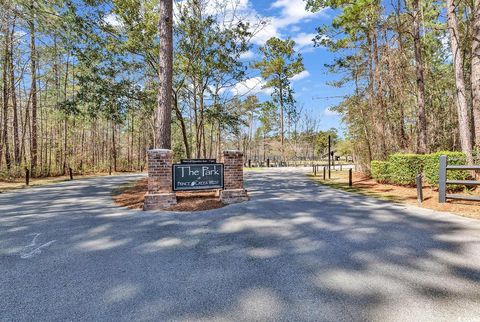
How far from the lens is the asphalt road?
7.57 ft

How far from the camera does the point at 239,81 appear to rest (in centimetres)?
1362

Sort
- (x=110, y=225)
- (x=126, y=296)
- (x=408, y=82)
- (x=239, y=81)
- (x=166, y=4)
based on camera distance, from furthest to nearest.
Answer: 1. (x=239, y=81)
2. (x=408, y=82)
3. (x=166, y=4)
4. (x=110, y=225)
5. (x=126, y=296)

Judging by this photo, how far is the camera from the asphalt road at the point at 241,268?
2307 millimetres

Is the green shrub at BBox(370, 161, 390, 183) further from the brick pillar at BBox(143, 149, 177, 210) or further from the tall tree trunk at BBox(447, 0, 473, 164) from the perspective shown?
the brick pillar at BBox(143, 149, 177, 210)

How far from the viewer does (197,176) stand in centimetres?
695

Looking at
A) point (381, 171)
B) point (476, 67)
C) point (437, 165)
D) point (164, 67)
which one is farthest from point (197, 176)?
point (476, 67)

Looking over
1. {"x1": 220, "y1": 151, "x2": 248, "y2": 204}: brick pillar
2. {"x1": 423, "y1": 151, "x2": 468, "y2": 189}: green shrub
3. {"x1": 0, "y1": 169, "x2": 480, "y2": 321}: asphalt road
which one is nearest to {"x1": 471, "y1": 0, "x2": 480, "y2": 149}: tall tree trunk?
{"x1": 423, "y1": 151, "x2": 468, "y2": 189}: green shrub

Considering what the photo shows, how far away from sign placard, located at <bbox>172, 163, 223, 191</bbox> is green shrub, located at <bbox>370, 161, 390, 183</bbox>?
9069mm

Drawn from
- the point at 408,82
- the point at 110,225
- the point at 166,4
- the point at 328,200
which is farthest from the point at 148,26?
the point at 408,82

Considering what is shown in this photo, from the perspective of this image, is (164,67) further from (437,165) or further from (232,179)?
(437,165)

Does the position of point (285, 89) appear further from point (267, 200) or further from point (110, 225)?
point (110, 225)

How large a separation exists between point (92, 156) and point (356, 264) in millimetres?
33505

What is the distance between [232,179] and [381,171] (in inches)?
348

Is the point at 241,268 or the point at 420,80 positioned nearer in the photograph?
the point at 241,268
